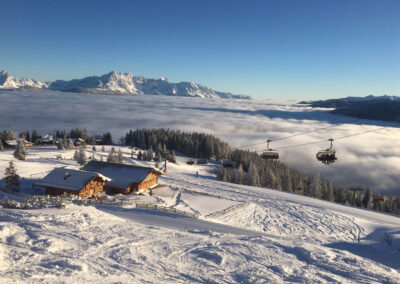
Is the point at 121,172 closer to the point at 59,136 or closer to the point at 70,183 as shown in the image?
the point at 70,183

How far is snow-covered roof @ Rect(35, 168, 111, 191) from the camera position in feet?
106

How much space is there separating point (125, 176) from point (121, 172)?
1.31m

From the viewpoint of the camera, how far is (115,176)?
37969mm

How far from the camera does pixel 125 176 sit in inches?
1491

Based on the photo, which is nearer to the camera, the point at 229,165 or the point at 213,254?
the point at 213,254

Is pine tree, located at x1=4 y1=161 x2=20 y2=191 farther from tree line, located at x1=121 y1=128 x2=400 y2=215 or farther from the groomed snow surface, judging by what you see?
tree line, located at x1=121 y1=128 x2=400 y2=215

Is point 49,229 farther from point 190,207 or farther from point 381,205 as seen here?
point 381,205

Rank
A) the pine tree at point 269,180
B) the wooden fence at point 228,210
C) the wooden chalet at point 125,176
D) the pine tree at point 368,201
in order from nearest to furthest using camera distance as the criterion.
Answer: the wooden fence at point 228,210
the wooden chalet at point 125,176
the pine tree at point 269,180
the pine tree at point 368,201

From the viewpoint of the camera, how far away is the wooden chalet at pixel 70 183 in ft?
106

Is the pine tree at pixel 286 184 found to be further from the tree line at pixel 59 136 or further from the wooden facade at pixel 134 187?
the tree line at pixel 59 136

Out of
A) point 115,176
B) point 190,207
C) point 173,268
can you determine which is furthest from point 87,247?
point 115,176

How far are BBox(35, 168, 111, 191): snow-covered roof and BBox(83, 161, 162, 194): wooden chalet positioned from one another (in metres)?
4.34

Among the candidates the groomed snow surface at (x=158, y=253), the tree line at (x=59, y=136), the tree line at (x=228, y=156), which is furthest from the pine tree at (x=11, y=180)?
the tree line at (x=59, y=136)

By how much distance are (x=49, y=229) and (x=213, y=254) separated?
9768 millimetres
